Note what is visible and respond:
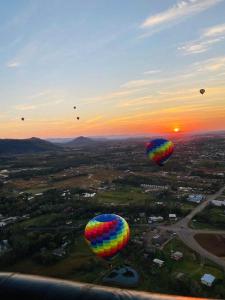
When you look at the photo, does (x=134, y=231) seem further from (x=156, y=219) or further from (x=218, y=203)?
(x=218, y=203)

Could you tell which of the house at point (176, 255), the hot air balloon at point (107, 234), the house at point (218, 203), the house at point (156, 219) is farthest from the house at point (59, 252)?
the house at point (218, 203)

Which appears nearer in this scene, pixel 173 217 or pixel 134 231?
pixel 134 231

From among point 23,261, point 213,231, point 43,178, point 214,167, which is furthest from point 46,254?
point 214,167

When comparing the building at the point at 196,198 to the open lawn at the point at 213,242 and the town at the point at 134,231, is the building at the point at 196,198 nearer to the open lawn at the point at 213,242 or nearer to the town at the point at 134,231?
the town at the point at 134,231

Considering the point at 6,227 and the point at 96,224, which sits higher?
the point at 96,224

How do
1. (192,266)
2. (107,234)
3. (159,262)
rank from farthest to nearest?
(159,262), (192,266), (107,234)

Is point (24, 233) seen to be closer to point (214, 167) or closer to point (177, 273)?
point (177, 273)

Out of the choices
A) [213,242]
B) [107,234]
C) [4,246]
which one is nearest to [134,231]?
[213,242]
